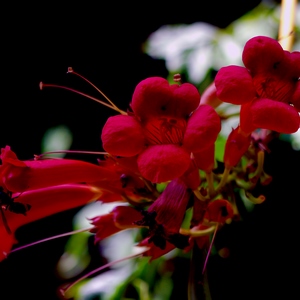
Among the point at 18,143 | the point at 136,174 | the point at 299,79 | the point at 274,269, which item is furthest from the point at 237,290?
the point at 18,143

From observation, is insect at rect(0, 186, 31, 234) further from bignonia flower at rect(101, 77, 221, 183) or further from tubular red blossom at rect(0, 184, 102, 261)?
bignonia flower at rect(101, 77, 221, 183)

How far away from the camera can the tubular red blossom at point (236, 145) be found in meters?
0.74

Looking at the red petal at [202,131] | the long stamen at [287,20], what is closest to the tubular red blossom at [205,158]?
the red petal at [202,131]

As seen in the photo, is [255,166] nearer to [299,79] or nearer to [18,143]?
[299,79]

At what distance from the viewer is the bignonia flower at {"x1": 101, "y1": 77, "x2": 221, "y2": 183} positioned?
574 millimetres

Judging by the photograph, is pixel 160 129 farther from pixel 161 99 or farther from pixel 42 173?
pixel 42 173

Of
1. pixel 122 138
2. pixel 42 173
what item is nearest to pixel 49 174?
pixel 42 173

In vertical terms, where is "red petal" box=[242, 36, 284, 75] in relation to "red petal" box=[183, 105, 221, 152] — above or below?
above

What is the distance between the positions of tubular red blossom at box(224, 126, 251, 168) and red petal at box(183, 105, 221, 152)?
→ 159mm

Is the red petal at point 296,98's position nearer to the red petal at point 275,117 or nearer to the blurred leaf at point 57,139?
the red petal at point 275,117

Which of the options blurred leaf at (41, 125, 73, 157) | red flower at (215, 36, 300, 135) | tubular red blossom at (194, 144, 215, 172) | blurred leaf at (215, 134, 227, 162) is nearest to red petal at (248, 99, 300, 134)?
red flower at (215, 36, 300, 135)

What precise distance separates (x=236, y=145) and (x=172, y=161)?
205mm

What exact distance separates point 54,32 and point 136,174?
0.91 meters

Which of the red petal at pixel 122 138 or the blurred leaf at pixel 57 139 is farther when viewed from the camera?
the blurred leaf at pixel 57 139
